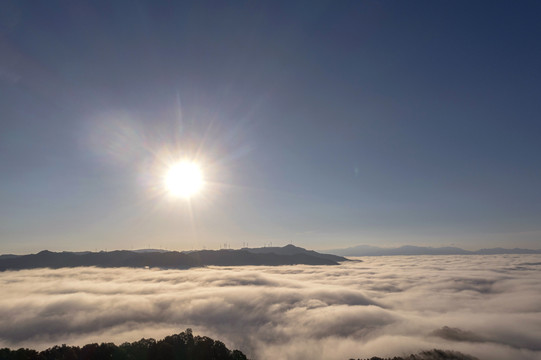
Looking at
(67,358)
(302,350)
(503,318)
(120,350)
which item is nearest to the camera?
(67,358)

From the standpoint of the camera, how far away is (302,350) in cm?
16512

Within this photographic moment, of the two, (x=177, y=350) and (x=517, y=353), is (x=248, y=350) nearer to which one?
(x=177, y=350)

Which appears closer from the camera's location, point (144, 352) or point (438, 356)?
point (144, 352)

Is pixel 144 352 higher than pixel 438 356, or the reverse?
pixel 144 352

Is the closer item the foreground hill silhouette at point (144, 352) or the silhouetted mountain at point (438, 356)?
the foreground hill silhouette at point (144, 352)

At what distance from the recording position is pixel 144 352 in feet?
278

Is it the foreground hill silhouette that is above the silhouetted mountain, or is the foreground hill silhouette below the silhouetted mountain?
above

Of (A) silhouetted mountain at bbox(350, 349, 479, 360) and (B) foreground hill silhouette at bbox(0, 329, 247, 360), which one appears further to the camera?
(A) silhouetted mountain at bbox(350, 349, 479, 360)

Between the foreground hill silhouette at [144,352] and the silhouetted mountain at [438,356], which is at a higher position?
the foreground hill silhouette at [144,352]

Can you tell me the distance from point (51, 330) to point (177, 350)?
17662 centimetres

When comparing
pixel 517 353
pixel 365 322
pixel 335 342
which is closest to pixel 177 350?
pixel 335 342

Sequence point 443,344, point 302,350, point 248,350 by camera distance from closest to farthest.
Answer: point 443,344, point 302,350, point 248,350

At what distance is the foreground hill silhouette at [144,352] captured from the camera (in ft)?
260

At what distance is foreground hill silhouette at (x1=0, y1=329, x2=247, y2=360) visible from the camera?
79.2 metres
